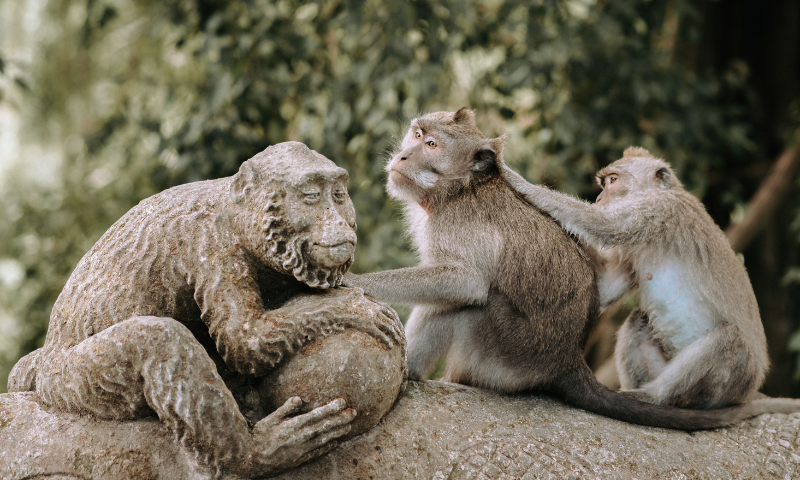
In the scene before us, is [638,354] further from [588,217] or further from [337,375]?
[337,375]

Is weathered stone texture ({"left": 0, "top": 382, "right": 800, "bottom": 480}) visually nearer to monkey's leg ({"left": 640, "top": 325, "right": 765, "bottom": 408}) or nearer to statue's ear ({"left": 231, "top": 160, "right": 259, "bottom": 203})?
monkey's leg ({"left": 640, "top": 325, "right": 765, "bottom": 408})

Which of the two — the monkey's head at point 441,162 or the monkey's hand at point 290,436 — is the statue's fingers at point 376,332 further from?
the monkey's head at point 441,162

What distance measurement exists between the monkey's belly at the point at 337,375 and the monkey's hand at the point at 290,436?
50 mm

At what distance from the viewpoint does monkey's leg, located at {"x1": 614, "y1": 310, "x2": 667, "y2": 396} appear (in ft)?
12.3

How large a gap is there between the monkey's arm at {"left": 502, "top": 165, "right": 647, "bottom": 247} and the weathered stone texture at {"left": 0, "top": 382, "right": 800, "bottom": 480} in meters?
0.88

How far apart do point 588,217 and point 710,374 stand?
0.97 meters

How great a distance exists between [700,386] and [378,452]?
1.75 metres

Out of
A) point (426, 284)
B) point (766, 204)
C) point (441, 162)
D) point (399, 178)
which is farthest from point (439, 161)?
point (766, 204)

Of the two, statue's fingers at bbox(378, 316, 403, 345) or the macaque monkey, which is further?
the macaque monkey

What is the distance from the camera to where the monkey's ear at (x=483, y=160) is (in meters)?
3.54

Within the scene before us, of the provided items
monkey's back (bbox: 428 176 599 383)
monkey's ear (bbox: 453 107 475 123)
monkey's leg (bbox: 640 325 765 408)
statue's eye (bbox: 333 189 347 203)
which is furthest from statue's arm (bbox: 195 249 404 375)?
monkey's leg (bbox: 640 325 765 408)

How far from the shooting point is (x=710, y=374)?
11.1ft

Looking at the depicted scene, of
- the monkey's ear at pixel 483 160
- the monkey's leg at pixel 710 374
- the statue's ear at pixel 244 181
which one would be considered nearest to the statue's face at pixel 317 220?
the statue's ear at pixel 244 181

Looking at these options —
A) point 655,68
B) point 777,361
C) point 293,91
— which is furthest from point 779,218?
point 293,91
